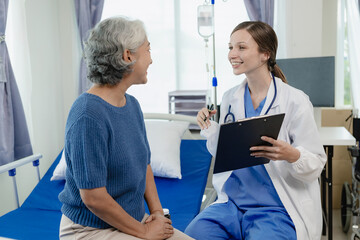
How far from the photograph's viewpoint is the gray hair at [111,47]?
1163 mm

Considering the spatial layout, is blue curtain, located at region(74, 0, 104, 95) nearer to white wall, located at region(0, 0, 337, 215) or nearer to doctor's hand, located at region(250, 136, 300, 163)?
white wall, located at region(0, 0, 337, 215)

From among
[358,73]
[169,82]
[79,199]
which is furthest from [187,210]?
[358,73]

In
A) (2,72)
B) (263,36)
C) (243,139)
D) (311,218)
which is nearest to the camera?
(243,139)

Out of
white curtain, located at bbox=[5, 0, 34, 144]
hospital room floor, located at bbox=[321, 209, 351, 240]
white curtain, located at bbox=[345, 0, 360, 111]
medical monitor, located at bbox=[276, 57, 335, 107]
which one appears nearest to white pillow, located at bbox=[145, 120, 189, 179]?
medical monitor, located at bbox=[276, 57, 335, 107]

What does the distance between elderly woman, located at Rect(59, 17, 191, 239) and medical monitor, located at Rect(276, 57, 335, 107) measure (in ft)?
5.55

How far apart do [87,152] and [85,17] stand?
2.60 m

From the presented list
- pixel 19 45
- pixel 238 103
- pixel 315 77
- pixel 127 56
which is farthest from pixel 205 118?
pixel 19 45

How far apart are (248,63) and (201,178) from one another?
1020 mm

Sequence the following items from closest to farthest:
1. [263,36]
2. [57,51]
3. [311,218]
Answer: [311,218] < [263,36] < [57,51]

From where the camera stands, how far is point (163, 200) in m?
2.18

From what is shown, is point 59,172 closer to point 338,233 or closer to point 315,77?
point 315,77

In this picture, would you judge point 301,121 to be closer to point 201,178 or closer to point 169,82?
point 201,178

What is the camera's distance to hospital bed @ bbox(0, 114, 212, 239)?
1.91 m

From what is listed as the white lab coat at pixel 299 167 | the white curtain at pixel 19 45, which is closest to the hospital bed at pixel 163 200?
the white lab coat at pixel 299 167
